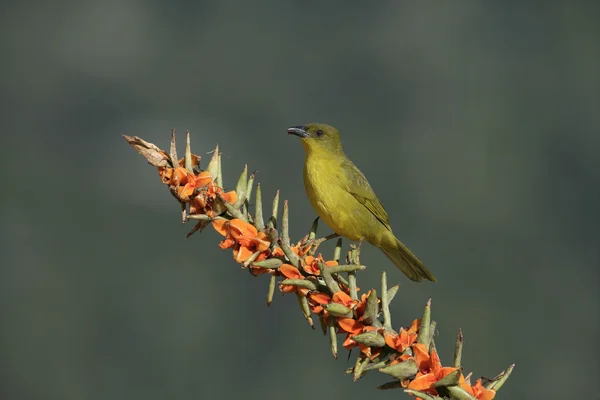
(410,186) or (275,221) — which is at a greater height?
(275,221)

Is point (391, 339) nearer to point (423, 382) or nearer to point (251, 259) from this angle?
point (423, 382)

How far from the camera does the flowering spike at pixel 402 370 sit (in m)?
1.88

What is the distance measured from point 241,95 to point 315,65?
7460mm

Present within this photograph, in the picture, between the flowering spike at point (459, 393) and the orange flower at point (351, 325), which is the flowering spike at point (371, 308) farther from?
the flowering spike at point (459, 393)

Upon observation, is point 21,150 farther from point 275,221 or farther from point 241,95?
point 275,221

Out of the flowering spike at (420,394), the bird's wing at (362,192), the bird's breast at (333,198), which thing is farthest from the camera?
the bird's wing at (362,192)

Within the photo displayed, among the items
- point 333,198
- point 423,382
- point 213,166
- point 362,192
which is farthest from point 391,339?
point 362,192

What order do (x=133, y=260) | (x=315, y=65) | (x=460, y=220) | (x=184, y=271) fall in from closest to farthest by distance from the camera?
(x=184, y=271), (x=133, y=260), (x=460, y=220), (x=315, y=65)

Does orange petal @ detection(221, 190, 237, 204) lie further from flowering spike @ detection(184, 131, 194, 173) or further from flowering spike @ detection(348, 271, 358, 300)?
flowering spike @ detection(348, 271, 358, 300)

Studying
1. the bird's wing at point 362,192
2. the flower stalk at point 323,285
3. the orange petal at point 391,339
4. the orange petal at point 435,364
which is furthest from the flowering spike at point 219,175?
the bird's wing at point 362,192

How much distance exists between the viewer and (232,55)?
76188 mm

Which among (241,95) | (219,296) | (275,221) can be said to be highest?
(275,221)

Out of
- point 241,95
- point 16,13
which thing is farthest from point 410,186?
point 16,13

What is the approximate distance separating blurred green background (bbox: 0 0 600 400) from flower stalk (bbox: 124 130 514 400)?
3152 centimetres
